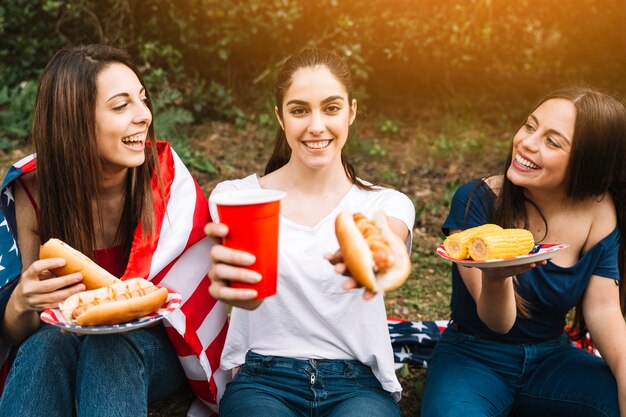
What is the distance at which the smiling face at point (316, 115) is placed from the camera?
8.57 feet

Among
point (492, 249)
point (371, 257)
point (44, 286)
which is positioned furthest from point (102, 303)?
point (492, 249)

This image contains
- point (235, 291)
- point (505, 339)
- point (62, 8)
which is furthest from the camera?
point (62, 8)

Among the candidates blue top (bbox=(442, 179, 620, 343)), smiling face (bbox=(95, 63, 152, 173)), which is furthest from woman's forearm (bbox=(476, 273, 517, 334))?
smiling face (bbox=(95, 63, 152, 173))

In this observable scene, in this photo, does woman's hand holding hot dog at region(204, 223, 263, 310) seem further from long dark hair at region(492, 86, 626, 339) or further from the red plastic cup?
long dark hair at region(492, 86, 626, 339)

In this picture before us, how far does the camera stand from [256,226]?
185cm

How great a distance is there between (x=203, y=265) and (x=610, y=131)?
5.89 ft

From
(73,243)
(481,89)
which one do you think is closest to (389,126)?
(481,89)

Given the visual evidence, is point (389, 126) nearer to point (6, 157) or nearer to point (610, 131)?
point (6, 157)

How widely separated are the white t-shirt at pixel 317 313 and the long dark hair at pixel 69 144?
2.02 feet

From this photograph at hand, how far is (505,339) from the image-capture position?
9.59 ft

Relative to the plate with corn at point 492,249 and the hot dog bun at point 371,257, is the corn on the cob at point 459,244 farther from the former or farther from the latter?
the hot dog bun at point 371,257

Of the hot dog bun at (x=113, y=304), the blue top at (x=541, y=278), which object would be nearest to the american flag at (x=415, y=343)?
the blue top at (x=541, y=278)

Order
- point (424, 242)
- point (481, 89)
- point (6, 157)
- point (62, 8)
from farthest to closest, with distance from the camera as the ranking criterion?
1. point (481, 89)
2. point (62, 8)
3. point (6, 157)
4. point (424, 242)

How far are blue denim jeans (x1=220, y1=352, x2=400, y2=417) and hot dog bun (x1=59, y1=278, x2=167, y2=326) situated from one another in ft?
1.73
